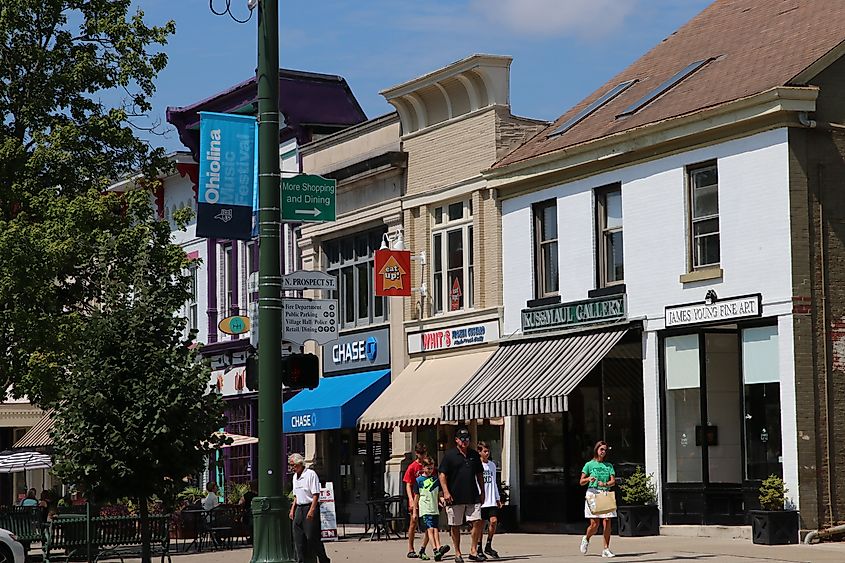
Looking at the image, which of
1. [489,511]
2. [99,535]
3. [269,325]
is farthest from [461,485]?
[99,535]

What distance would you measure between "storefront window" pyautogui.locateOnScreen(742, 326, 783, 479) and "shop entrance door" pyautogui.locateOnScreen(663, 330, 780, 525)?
559 millimetres

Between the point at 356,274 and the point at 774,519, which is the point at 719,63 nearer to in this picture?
the point at 774,519

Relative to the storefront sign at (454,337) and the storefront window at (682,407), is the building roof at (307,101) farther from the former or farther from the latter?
the storefront window at (682,407)

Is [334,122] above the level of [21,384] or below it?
above

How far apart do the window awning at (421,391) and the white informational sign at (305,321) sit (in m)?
14.4

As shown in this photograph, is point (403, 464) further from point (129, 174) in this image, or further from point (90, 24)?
point (90, 24)

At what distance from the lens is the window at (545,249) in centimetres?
3094

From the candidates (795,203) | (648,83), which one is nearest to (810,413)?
(795,203)

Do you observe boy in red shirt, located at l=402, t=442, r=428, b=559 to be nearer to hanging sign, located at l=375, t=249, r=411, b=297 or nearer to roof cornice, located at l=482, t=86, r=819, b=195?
roof cornice, located at l=482, t=86, r=819, b=195

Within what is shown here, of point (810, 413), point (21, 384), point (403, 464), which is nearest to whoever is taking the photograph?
point (810, 413)

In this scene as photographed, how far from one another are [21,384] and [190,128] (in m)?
15.8

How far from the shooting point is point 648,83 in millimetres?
30938

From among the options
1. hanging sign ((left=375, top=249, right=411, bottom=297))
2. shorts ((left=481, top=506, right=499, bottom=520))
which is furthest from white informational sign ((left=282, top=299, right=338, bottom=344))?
hanging sign ((left=375, top=249, right=411, bottom=297))

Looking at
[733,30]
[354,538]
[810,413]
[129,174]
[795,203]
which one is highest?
[733,30]
